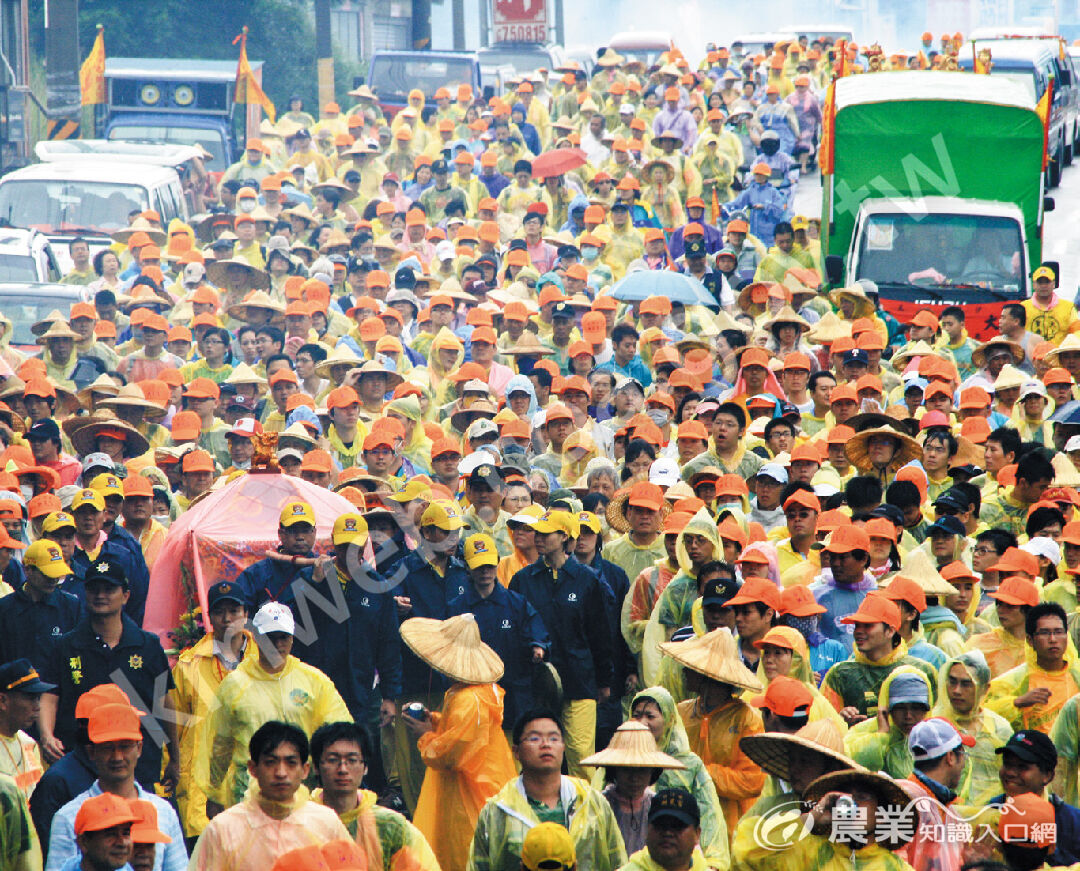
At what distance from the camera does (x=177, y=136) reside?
28.2m

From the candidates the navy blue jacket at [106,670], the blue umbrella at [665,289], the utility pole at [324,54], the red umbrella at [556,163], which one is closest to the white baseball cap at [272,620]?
the navy blue jacket at [106,670]

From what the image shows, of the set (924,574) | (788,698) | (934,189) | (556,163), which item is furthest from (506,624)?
(556,163)

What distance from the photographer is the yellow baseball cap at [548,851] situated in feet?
20.6

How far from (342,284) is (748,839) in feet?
43.5

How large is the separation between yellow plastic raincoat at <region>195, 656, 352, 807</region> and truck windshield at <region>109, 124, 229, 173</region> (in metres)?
20.4

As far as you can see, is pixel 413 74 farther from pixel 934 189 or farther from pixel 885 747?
pixel 885 747

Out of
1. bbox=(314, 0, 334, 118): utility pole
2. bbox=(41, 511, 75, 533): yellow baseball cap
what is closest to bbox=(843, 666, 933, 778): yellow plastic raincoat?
bbox=(41, 511, 75, 533): yellow baseball cap

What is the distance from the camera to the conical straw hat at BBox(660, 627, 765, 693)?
7949 millimetres

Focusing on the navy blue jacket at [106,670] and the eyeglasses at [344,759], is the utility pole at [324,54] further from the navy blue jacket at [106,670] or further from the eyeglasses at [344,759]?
the eyeglasses at [344,759]

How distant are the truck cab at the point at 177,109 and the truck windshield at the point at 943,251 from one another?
13.0m

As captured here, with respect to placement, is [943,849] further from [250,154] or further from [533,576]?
[250,154]

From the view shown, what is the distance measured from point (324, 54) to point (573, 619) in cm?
2768

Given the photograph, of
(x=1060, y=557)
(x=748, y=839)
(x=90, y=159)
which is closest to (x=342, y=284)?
(x=90, y=159)

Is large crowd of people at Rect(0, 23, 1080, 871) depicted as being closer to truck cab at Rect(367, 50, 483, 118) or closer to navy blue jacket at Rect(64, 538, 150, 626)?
navy blue jacket at Rect(64, 538, 150, 626)
